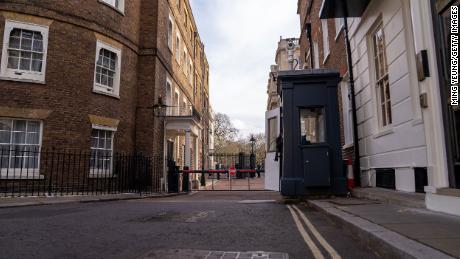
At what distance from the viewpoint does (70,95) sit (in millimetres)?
13984

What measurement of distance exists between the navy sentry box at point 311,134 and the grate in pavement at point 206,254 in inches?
200

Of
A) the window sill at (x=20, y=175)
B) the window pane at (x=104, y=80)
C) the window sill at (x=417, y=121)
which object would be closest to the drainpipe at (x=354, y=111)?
the window sill at (x=417, y=121)

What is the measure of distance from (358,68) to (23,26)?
11718mm

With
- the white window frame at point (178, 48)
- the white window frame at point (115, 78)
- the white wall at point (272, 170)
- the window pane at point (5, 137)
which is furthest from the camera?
the white window frame at point (178, 48)

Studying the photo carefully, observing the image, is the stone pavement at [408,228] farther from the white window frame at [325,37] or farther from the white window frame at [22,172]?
the white window frame at [22,172]

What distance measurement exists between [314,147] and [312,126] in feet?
2.00

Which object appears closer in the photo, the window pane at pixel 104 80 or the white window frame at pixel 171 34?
the window pane at pixel 104 80

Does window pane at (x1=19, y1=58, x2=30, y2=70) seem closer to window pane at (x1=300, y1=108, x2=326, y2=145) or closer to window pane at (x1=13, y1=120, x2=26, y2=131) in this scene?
window pane at (x1=13, y1=120, x2=26, y2=131)

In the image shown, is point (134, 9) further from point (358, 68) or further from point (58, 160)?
point (358, 68)

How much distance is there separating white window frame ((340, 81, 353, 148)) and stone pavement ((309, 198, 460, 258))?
5272 mm

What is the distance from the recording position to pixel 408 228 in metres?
3.66

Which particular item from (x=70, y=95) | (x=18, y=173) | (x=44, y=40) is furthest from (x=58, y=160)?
(x=44, y=40)

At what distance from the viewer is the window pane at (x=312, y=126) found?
8805 mm

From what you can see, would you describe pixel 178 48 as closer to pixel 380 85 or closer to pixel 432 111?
pixel 380 85
